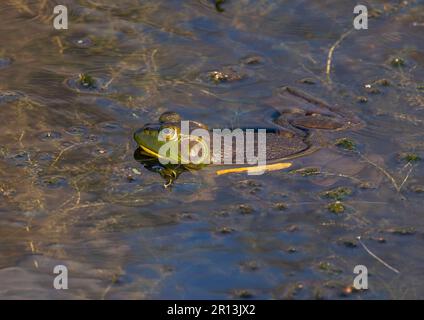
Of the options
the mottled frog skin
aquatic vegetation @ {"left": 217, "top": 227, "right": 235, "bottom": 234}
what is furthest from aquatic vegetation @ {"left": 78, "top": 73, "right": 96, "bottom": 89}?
aquatic vegetation @ {"left": 217, "top": 227, "right": 235, "bottom": 234}

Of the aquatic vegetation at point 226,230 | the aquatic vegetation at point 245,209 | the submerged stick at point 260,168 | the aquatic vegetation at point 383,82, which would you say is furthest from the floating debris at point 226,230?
the aquatic vegetation at point 383,82

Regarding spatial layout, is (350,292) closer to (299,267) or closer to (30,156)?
(299,267)

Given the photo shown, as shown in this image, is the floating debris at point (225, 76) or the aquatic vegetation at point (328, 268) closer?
the aquatic vegetation at point (328, 268)

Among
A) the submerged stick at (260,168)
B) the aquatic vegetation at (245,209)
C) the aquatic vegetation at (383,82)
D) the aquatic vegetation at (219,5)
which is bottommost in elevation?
the aquatic vegetation at (245,209)

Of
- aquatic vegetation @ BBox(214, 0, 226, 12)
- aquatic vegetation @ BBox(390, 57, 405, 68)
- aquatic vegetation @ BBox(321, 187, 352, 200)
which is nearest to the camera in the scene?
aquatic vegetation @ BBox(321, 187, 352, 200)

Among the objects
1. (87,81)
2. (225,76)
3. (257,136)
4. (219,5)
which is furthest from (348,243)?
(219,5)

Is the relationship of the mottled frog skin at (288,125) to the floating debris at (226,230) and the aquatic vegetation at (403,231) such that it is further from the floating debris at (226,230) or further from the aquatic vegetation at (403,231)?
the aquatic vegetation at (403,231)

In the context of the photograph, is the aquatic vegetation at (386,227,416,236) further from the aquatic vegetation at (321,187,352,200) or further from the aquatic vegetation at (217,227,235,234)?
the aquatic vegetation at (217,227,235,234)

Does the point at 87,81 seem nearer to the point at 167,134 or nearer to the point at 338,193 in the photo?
the point at 167,134
